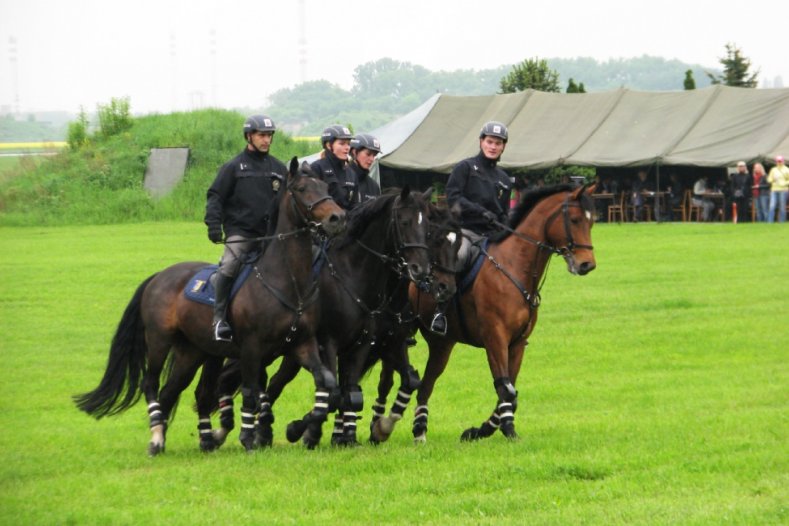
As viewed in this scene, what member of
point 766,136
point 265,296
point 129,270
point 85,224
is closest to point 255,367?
point 265,296

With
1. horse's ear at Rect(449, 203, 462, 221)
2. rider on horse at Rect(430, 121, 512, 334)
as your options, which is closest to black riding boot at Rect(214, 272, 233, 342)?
horse's ear at Rect(449, 203, 462, 221)

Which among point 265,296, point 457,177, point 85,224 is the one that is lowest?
point 85,224

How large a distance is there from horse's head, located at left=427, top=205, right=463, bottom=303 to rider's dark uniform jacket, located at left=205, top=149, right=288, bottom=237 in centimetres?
155

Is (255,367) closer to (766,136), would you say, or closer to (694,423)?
(694,423)

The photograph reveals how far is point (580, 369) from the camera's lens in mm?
18281

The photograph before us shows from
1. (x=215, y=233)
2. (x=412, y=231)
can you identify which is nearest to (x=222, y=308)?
(x=215, y=233)

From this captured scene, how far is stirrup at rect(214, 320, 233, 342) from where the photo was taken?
12273mm

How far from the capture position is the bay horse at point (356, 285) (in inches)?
488

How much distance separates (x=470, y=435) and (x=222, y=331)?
2644 millimetres

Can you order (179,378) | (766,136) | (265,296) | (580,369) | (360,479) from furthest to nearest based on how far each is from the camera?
(766,136) < (580,369) < (179,378) < (265,296) < (360,479)

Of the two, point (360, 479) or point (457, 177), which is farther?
point (457, 177)

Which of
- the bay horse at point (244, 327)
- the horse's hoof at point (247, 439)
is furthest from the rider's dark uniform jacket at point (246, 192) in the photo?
the horse's hoof at point (247, 439)

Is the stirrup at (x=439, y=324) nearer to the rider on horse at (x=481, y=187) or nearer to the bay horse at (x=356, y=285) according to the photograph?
the bay horse at (x=356, y=285)

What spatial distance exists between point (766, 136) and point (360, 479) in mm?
34888
